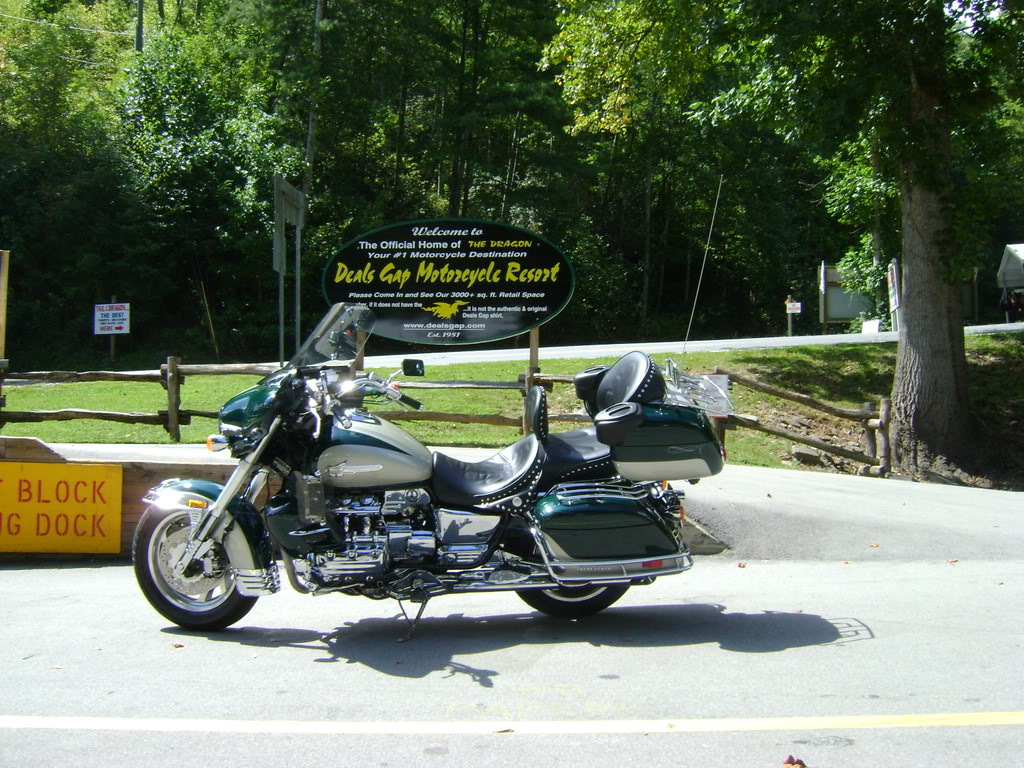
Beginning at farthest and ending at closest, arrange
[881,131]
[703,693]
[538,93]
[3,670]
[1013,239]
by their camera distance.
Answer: [1013,239]
[538,93]
[881,131]
[3,670]
[703,693]

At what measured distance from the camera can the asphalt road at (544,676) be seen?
3.84m

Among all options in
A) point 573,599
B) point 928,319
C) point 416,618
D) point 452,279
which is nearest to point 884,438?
point 928,319

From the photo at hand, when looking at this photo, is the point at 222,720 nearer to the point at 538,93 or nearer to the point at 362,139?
the point at 538,93

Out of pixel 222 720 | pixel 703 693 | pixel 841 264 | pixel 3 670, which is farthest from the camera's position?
pixel 841 264

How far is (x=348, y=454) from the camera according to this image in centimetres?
509

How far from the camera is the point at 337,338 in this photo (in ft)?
18.3

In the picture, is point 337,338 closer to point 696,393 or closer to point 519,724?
point 696,393

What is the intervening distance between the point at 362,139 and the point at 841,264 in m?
16.2

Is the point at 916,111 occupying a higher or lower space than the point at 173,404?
higher

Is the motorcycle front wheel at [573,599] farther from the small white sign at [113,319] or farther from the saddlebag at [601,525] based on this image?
the small white sign at [113,319]

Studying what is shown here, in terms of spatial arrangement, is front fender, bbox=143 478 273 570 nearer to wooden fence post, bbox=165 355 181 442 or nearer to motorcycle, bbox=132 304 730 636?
motorcycle, bbox=132 304 730 636

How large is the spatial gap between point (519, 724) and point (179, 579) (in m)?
2.32

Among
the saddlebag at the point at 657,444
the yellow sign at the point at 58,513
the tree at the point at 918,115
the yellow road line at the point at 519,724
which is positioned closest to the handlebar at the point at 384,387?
the saddlebag at the point at 657,444

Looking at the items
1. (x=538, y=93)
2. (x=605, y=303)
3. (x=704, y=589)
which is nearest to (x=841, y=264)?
(x=605, y=303)
